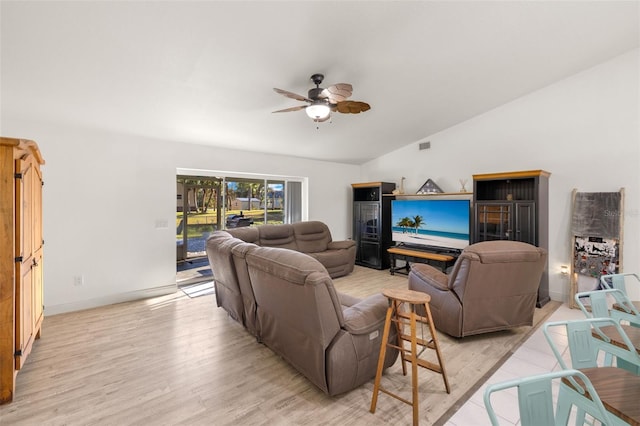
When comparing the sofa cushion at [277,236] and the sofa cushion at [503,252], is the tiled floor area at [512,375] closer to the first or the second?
the sofa cushion at [503,252]

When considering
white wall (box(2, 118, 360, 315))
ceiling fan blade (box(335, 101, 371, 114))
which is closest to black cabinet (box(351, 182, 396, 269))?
ceiling fan blade (box(335, 101, 371, 114))

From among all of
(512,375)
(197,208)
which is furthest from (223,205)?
(512,375)

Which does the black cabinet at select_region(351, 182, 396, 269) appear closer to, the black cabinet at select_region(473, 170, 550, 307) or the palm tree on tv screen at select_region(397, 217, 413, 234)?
the palm tree on tv screen at select_region(397, 217, 413, 234)

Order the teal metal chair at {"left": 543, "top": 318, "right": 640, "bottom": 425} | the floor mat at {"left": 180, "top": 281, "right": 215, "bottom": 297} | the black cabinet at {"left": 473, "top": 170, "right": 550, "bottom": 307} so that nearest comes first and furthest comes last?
the teal metal chair at {"left": 543, "top": 318, "right": 640, "bottom": 425}
the black cabinet at {"left": 473, "top": 170, "right": 550, "bottom": 307}
the floor mat at {"left": 180, "top": 281, "right": 215, "bottom": 297}

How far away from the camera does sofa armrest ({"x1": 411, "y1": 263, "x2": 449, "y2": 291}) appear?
2916 millimetres

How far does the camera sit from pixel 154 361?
2529mm

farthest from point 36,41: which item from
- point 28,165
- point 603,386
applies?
point 603,386

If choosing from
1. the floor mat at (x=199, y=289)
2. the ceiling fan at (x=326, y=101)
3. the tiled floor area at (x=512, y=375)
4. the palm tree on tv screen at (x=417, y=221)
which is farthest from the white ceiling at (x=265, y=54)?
the tiled floor area at (x=512, y=375)

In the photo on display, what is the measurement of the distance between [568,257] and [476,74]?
118 inches

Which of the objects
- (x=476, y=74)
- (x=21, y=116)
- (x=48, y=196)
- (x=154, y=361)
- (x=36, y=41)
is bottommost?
(x=154, y=361)

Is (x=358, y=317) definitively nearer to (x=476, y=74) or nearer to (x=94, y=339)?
(x=94, y=339)

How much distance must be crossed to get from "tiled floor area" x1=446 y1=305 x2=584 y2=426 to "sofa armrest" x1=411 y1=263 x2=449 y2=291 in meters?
0.82

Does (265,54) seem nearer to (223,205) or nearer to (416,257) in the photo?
(223,205)

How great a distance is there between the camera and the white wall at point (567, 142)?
11.8 ft
